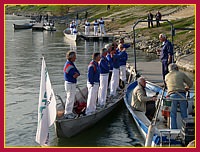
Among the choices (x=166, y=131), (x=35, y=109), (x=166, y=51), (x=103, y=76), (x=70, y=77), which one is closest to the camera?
(x=166, y=131)

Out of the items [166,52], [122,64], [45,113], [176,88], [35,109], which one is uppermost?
[166,52]

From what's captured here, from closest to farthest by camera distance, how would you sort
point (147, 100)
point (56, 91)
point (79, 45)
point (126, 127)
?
point (147, 100), point (126, 127), point (56, 91), point (79, 45)

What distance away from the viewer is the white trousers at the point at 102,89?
47.5 ft

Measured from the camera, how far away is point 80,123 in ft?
43.1

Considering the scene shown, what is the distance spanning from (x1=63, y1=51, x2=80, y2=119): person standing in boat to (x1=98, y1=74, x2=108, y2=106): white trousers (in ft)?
6.29

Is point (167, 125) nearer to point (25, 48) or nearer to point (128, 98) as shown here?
point (128, 98)

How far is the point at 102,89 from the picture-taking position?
14.6 metres

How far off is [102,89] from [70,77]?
7.59 feet

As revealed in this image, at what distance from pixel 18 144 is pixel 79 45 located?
27.6 m

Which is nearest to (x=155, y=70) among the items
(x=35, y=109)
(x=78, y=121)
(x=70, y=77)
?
(x=35, y=109)

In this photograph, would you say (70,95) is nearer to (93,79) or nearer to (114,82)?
(93,79)

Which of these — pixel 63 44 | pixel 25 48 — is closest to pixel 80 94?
pixel 25 48

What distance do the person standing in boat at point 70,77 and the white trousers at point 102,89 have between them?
1.92 m

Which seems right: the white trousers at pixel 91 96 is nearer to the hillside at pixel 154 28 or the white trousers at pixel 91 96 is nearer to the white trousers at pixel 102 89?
the white trousers at pixel 102 89
